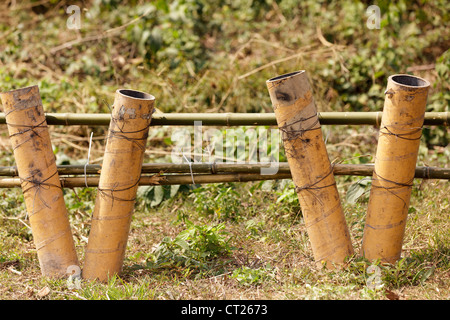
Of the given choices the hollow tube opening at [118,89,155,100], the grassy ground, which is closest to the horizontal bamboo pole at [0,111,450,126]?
the hollow tube opening at [118,89,155,100]

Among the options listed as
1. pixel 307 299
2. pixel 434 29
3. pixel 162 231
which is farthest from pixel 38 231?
pixel 434 29

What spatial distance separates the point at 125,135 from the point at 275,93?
31.1 inches

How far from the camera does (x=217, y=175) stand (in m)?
2.83

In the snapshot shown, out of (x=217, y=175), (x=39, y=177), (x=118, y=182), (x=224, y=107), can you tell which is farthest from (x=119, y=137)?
(x=224, y=107)

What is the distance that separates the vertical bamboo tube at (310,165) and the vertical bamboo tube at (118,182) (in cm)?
69

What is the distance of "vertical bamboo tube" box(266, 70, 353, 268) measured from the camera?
2.40 metres

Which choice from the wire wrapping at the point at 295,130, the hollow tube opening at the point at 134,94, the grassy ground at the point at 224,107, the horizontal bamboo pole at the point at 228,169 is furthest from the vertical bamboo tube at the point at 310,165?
the hollow tube opening at the point at 134,94

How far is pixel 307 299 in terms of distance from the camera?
2.27 meters

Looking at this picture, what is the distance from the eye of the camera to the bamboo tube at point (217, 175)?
268cm

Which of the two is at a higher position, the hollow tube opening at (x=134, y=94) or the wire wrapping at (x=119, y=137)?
the hollow tube opening at (x=134, y=94)

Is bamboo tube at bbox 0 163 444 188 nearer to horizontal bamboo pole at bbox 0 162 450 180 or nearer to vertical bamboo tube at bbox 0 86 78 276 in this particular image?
horizontal bamboo pole at bbox 0 162 450 180

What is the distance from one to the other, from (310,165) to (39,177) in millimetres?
1419

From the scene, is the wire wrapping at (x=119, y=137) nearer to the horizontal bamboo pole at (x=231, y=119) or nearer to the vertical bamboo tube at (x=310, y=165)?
the horizontal bamboo pole at (x=231, y=119)

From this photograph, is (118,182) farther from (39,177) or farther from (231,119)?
(231,119)
